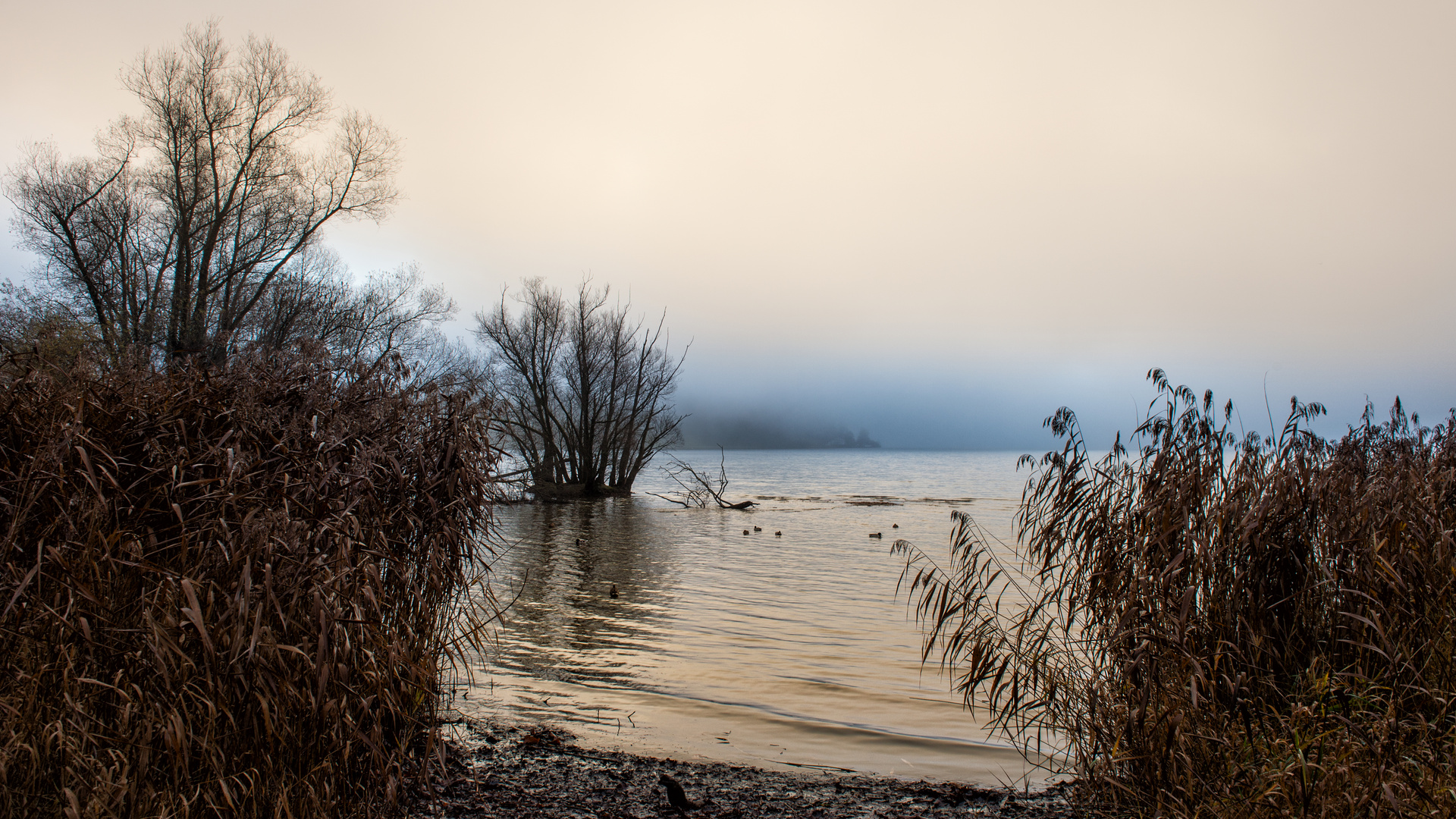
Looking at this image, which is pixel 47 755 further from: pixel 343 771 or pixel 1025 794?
pixel 1025 794

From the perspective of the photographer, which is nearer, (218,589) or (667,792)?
(218,589)

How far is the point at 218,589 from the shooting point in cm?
321

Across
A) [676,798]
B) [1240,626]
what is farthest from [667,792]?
[1240,626]

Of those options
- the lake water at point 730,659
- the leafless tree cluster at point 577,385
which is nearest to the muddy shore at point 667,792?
the lake water at point 730,659

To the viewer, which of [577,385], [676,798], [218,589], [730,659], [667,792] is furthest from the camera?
[577,385]

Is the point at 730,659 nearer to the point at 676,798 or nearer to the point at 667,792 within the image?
the point at 667,792

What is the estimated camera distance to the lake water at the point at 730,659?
6.06 m

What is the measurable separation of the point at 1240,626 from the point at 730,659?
571 cm

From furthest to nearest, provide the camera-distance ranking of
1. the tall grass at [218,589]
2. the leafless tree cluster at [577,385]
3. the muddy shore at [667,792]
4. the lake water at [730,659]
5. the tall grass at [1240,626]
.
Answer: the leafless tree cluster at [577,385], the lake water at [730,659], the muddy shore at [667,792], the tall grass at [1240,626], the tall grass at [218,589]

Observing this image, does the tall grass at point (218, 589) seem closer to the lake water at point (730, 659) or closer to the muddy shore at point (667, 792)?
the muddy shore at point (667, 792)

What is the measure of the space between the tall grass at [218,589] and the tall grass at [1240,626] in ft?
10.3

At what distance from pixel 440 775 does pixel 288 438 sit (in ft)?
7.37

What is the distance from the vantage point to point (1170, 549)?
14.8ft

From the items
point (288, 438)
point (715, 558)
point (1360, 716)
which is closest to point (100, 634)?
point (288, 438)
